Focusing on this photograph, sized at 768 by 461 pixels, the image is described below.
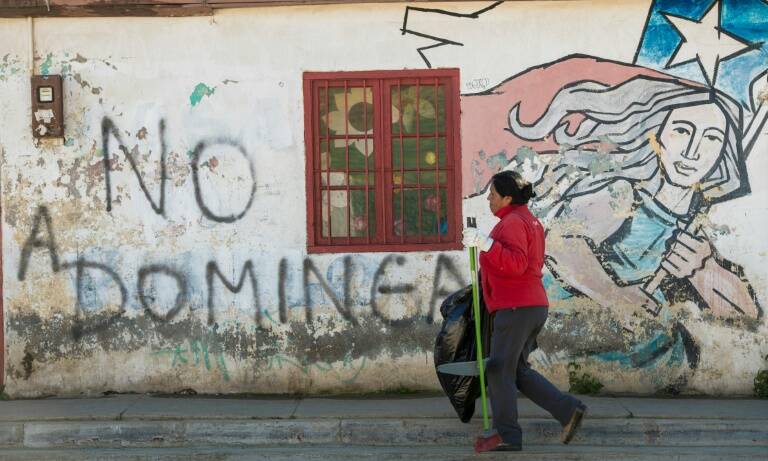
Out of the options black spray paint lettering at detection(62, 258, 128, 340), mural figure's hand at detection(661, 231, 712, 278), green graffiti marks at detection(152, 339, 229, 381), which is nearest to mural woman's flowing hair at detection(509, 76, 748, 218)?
mural figure's hand at detection(661, 231, 712, 278)

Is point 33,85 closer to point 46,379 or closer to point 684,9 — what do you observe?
point 46,379

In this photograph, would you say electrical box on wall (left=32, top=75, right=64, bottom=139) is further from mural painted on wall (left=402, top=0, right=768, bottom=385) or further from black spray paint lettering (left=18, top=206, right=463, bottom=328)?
mural painted on wall (left=402, top=0, right=768, bottom=385)

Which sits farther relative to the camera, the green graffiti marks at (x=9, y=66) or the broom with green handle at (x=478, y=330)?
the green graffiti marks at (x=9, y=66)

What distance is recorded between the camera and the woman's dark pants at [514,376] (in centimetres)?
653

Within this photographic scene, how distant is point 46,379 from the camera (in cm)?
Answer: 840

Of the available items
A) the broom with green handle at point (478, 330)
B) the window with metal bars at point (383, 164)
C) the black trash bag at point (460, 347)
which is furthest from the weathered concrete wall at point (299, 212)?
the broom with green handle at point (478, 330)

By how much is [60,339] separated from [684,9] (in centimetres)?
556

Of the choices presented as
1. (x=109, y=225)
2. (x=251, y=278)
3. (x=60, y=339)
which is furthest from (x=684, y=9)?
(x=60, y=339)

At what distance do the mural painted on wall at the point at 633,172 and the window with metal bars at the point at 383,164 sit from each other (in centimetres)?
22

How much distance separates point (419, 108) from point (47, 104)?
2920mm

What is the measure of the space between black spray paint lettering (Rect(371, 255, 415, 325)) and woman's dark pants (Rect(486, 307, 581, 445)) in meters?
1.71

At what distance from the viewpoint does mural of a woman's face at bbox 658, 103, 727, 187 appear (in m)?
8.25

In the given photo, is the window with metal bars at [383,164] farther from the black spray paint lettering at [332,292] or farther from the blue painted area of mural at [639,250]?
the blue painted area of mural at [639,250]

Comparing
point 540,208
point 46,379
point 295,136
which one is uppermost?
point 295,136
